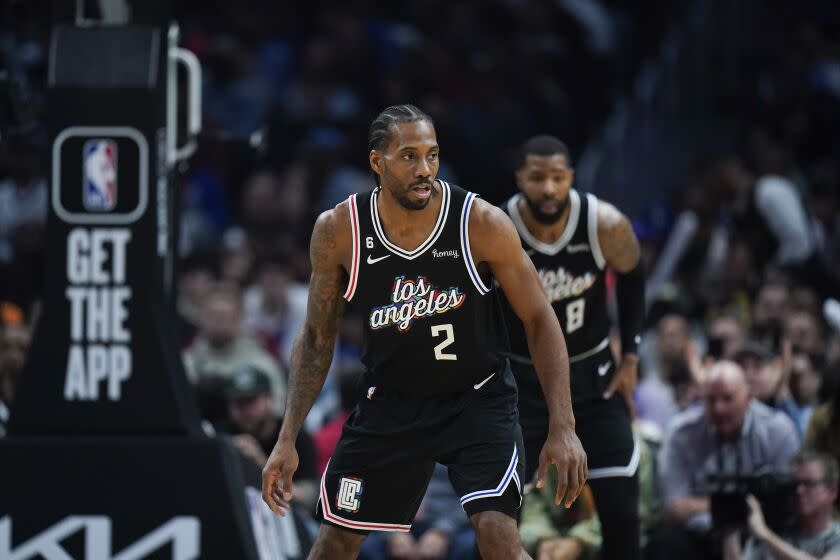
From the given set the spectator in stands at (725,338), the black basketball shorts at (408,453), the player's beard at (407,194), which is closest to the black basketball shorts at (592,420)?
the black basketball shorts at (408,453)

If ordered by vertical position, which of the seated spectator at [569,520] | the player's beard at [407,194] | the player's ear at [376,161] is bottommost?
the seated spectator at [569,520]

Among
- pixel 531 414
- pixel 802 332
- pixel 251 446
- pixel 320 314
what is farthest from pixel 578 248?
pixel 802 332

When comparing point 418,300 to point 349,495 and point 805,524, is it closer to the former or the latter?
point 349,495

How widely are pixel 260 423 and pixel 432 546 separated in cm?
134

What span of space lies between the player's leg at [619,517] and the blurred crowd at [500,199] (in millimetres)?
929

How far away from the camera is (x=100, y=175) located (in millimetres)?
7105

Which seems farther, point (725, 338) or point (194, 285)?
point (194, 285)

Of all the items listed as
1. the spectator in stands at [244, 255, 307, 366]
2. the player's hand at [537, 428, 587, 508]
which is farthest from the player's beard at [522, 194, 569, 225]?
the spectator in stands at [244, 255, 307, 366]

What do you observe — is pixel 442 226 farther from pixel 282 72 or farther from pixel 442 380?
pixel 282 72

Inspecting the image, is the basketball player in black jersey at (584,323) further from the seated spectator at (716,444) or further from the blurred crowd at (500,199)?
the seated spectator at (716,444)

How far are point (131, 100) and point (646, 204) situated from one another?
21.8 ft

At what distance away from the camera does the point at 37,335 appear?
712cm

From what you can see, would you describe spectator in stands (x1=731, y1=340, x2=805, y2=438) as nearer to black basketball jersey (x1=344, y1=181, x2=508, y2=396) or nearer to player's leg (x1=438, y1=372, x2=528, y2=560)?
player's leg (x1=438, y1=372, x2=528, y2=560)

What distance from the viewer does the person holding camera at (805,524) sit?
24.7ft
